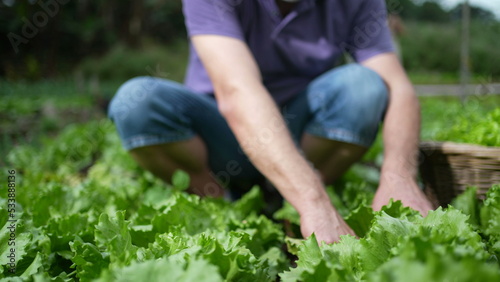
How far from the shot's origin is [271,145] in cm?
144

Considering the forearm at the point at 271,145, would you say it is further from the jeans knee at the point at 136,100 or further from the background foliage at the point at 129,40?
the background foliage at the point at 129,40

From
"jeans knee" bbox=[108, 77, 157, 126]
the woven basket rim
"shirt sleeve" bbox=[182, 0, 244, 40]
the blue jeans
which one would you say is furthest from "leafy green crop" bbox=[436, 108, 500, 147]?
"jeans knee" bbox=[108, 77, 157, 126]

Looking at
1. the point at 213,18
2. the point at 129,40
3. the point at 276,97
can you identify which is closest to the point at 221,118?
the point at 276,97

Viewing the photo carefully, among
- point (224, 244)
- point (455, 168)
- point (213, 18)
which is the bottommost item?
point (455, 168)

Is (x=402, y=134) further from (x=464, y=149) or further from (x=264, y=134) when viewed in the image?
(x=264, y=134)

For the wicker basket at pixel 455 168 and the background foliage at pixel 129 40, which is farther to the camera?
the background foliage at pixel 129 40

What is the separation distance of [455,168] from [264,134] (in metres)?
0.71

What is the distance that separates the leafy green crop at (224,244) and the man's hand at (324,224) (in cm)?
6

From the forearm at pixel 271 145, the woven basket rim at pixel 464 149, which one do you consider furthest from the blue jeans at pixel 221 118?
the forearm at pixel 271 145

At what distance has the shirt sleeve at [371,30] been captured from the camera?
2041 mm

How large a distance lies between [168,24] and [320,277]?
2023 centimetres

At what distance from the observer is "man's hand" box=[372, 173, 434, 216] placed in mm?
1463

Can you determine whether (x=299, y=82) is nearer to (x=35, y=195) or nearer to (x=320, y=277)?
(x=35, y=195)

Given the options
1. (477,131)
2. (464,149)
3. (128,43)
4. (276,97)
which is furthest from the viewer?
(128,43)
